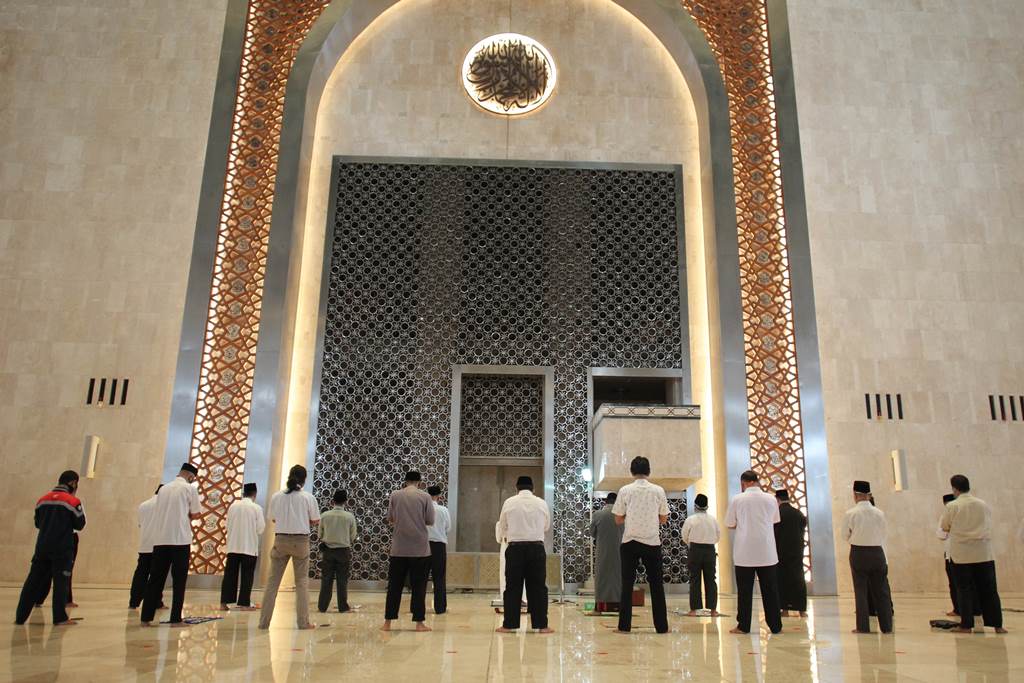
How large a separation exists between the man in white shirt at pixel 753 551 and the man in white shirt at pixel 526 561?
45.1 inches

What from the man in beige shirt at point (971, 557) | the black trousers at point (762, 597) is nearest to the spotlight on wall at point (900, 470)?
the man in beige shirt at point (971, 557)

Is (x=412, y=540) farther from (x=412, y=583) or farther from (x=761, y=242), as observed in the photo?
(x=761, y=242)

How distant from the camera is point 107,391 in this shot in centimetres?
877

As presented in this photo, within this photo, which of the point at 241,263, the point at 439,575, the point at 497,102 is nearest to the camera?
the point at 439,575

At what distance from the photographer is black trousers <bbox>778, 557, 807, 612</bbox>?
5918mm

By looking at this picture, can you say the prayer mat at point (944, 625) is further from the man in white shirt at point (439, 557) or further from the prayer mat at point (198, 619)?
the prayer mat at point (198, 619)

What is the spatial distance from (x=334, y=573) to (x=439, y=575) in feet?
2.74

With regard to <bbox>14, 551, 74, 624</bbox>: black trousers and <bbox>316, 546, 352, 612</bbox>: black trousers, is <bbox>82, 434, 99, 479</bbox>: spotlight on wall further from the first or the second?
<bbox>14, 551, 74, 624</bbox>: black trousers

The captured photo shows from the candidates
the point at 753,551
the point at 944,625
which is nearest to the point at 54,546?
the point at 753,551

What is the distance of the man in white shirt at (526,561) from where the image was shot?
15.0ft

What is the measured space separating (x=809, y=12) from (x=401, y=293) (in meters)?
6.49

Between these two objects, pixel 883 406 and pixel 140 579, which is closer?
pixel 140 579

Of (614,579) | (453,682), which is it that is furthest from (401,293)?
(453,682)

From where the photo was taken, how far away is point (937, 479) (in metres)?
8.77
